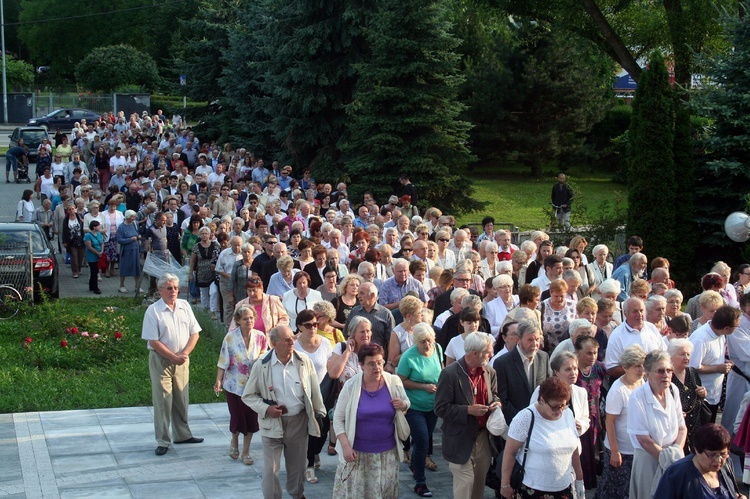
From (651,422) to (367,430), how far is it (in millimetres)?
2170

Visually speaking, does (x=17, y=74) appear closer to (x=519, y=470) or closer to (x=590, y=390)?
(x=590, y=390)

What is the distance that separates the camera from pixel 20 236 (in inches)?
707

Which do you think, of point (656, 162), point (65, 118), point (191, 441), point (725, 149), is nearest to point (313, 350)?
point (191, 441)

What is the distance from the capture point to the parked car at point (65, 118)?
165ft

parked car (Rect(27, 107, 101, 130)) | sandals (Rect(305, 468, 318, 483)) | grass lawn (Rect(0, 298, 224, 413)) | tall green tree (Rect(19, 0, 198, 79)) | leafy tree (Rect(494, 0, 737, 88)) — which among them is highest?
tall green tree (Rect(19, 0, 198, 79))

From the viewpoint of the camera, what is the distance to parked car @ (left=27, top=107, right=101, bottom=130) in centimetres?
5028

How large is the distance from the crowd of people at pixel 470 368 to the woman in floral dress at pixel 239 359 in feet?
0.06

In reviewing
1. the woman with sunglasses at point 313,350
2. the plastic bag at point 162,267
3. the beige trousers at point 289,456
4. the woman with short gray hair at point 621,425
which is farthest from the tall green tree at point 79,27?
the woman with short gray hair at point 621,425

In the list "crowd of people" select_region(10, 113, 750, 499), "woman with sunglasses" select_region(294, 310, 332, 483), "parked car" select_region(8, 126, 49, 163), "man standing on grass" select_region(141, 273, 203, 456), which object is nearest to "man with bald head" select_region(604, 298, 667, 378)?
"crowd of people" select_region(10, 113, 750, 499)

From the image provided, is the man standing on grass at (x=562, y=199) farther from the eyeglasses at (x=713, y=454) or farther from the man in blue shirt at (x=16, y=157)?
the man in blue shirt at (x=16, y=157)

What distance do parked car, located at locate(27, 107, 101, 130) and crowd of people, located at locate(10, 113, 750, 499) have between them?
3829cm

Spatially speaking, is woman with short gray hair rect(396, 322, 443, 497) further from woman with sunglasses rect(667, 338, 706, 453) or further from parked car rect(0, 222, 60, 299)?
parked car rect(0, 222, 60, 299)

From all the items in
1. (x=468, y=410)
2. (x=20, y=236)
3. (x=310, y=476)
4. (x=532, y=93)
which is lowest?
(x=310, y=476)

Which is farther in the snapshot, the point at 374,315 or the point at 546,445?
the point at 374,315
